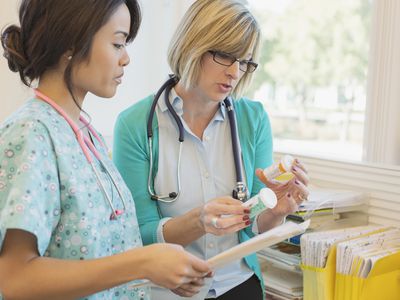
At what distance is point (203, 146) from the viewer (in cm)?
148

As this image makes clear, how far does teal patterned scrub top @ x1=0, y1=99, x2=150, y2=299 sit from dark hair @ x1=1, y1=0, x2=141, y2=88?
0.08m

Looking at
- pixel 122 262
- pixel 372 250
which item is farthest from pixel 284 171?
pixel 122 262

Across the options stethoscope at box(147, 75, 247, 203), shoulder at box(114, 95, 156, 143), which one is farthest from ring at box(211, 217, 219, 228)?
shoulder at box(114, 95, 156, 143)

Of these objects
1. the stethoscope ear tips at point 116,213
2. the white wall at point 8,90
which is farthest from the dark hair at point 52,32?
the white wall at point 8,90

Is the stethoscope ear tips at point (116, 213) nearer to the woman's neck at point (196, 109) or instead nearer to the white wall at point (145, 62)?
the woman's neck at point (196, 109)

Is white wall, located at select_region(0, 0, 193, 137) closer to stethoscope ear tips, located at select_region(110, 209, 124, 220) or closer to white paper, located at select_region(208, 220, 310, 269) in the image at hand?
stethoscope ear tips, located at select_region(110, 209, 124, 220)

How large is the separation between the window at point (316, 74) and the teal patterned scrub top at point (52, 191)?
126 cm

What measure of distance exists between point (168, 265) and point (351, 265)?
0.69 metres

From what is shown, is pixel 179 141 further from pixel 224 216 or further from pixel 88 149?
pixel 88 149

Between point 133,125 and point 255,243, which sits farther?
point 133,125

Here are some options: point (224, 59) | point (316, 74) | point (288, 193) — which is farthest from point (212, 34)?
point (316, 74)

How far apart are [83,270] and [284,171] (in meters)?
0.62

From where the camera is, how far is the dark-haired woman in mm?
831

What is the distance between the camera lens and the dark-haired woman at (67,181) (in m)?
0.83
